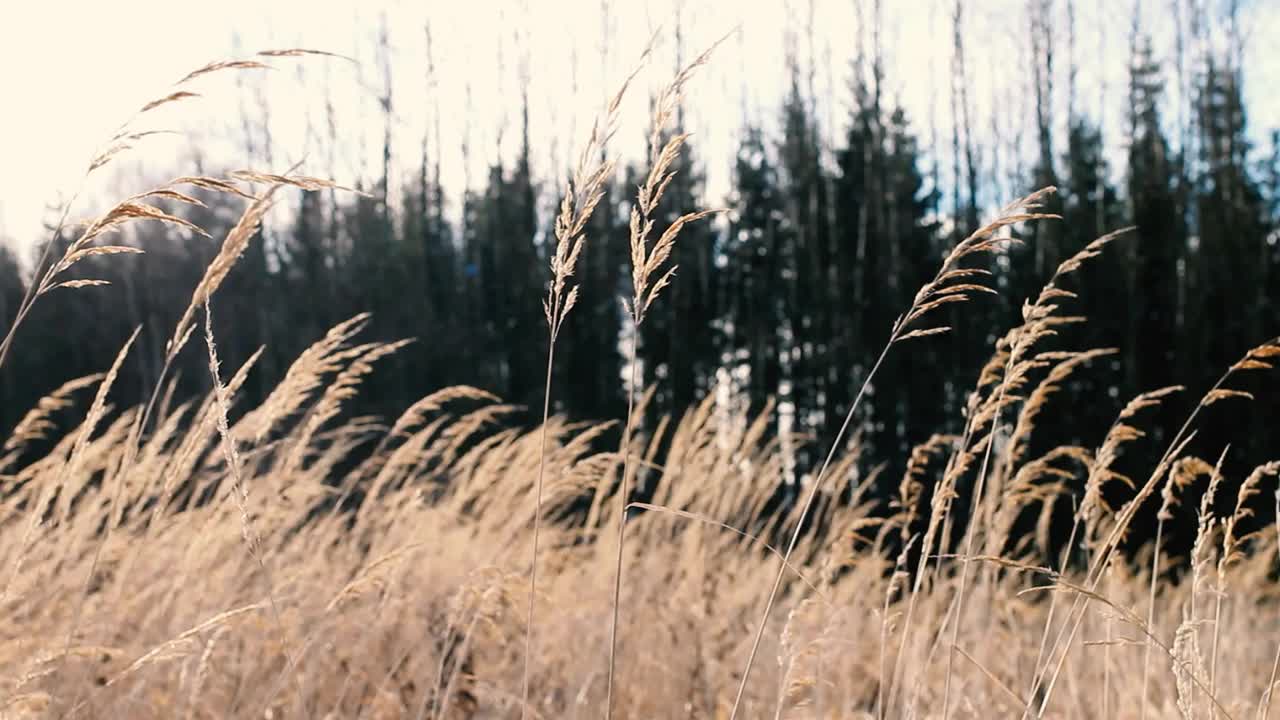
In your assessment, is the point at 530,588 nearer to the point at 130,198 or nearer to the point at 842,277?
the point at 130,198

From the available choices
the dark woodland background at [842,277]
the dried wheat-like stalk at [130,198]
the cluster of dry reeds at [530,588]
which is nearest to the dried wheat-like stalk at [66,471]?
the cluster of dry reeds at [530,588]

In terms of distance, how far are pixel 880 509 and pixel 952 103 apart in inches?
315

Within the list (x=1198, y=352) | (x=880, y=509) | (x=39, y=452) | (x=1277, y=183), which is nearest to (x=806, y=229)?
(x=880, y=509)

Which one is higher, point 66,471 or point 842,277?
point 842,277

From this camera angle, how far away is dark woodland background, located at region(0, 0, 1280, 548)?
58.1 ft

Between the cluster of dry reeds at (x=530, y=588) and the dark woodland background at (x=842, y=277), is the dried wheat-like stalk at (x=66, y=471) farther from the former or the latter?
the dark woodland background at (x=842, y=277)

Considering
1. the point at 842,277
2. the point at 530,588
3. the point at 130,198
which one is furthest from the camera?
the point at 842,277

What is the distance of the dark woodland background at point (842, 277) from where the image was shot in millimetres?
17703

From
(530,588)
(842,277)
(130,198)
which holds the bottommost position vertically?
(530,588)

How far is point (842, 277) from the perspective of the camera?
62.0 feet

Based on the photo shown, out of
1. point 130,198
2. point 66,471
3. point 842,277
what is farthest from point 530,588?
point 842,277

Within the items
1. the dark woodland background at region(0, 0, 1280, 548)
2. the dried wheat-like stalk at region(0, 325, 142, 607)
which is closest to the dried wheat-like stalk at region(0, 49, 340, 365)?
the dried wheat-like stalk at region(0, 325, 142, 607)

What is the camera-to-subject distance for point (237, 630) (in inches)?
110

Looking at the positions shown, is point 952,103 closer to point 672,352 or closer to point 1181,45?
point 1181,45
